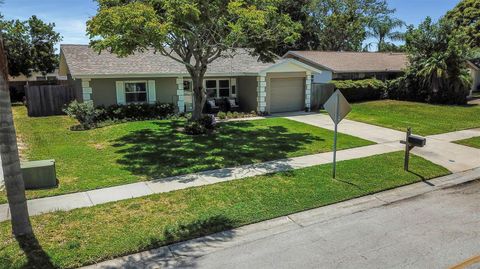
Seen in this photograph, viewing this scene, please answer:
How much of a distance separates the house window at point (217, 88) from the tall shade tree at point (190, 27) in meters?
6.37

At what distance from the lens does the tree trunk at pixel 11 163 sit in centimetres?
566

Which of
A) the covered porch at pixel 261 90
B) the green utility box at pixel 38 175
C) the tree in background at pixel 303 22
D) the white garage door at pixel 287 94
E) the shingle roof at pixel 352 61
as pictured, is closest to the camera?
the green utility box at pixel 38 175

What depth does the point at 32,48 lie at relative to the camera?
3391 centimetres

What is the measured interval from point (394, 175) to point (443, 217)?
263 cm

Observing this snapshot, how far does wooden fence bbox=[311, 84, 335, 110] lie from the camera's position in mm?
24391

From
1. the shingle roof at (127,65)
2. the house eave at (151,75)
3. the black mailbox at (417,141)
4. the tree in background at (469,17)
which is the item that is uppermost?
the tree in background at (469,17)

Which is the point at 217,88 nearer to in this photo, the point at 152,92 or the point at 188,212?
the point at 152,92

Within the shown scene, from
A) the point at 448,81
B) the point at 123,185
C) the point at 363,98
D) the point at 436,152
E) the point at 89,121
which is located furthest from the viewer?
the point at 363,98

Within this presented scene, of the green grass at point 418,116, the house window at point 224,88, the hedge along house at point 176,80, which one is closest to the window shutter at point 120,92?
the hedge along house at point 176,80

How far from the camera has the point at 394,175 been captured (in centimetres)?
998

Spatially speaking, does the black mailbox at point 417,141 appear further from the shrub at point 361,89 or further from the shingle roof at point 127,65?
the shrub at point 361,89

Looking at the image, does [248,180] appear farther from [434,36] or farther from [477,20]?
[477,20]

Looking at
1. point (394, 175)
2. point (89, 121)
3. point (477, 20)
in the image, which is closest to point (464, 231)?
point (394, 175)

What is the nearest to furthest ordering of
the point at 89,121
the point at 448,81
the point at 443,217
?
the point at 443,217
the point at 89,121
the point at 448,81
